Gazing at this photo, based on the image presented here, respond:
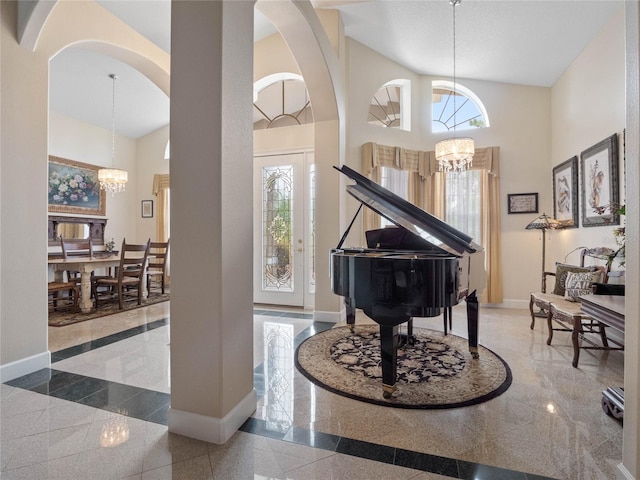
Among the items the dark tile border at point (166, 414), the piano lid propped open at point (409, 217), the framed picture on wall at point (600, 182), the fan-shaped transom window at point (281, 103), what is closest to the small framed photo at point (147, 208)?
the fan-shaped transom window at point (281, 103)

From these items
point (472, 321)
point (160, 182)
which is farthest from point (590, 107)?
point (160, 182)

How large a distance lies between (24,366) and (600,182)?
5.69 m

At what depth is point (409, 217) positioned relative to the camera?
2.53m

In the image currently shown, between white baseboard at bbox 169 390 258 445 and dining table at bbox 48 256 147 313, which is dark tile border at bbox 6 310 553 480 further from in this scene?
dining table at bbox 48 256 147 313

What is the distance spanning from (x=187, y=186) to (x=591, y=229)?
4.34 metres

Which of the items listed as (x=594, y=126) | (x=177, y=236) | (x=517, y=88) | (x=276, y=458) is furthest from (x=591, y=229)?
(x=177, y=236)

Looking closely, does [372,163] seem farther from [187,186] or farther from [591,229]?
[187,186]

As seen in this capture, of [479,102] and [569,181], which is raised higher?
[479,102]

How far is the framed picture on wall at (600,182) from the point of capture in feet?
10.4

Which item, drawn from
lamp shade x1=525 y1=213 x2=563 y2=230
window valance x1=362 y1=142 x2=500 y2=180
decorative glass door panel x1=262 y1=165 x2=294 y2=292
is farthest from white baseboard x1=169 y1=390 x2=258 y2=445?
lamp shade x1=525 y1=213 x2=563 y2=230

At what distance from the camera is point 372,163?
4.64 m

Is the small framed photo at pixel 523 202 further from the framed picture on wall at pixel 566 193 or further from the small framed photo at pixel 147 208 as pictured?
the small framed photo at pixel 147 208

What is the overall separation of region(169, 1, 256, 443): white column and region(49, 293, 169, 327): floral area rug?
3.23 m

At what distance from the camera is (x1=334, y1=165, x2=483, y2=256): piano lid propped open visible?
2308 millimetres
